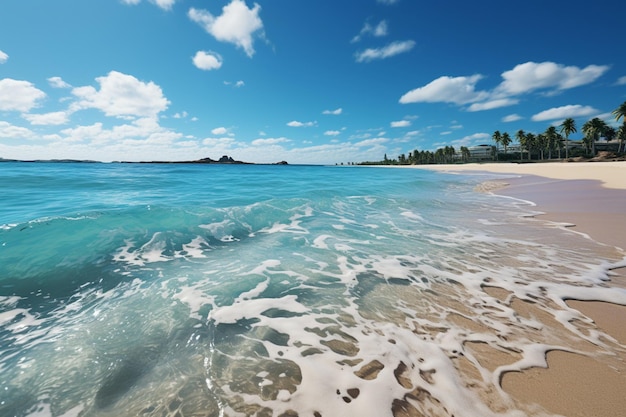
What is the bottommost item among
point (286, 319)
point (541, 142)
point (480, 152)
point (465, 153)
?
point (286, 319)

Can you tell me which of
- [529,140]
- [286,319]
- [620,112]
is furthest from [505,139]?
[286,319]

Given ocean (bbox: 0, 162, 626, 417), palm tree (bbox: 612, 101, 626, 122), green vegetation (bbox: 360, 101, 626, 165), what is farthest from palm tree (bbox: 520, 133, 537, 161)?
ocean (bbox: 0, 162, 626, 417)

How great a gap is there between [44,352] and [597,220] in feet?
47.3

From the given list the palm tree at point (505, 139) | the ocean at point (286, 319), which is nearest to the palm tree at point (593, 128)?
the palm tree at point (505, 139)

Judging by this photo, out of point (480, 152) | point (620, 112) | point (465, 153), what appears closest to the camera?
point (620, 112)

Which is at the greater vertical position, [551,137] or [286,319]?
[551,137]

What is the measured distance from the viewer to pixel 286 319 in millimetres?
3938

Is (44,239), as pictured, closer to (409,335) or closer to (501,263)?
(409,335)

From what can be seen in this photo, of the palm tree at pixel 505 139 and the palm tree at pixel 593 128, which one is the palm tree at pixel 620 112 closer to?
the palm tree at pixel 593 128

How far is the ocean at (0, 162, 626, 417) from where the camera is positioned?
2561 millimetres

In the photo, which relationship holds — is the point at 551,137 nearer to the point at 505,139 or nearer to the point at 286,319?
the point at 505,139

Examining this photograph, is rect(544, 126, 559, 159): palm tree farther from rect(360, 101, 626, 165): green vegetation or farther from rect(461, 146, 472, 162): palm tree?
rect(461, 146, 472, 162): palm tree

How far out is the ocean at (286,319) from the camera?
2.56 m

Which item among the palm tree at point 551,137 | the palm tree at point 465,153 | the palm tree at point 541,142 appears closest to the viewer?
the palm tree at point 551,137
